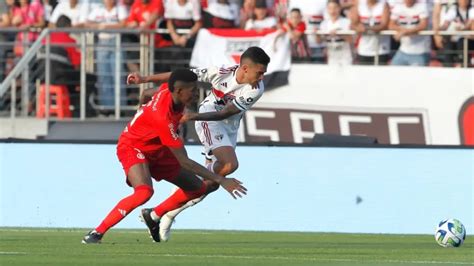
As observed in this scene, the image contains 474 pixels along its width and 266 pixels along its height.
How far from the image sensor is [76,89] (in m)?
21.5

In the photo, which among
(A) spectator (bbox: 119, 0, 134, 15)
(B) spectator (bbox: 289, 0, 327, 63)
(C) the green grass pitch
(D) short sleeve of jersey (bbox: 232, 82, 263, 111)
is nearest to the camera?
(C) the green grass pitch

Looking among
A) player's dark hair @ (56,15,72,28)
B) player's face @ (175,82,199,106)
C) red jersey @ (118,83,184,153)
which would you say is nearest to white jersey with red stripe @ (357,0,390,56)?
player's dark hair @ (56,15,72,28)

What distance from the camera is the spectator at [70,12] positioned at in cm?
2191

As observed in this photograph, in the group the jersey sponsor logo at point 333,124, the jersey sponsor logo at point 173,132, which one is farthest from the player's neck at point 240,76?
the jersey sponsor logo at point 333,124

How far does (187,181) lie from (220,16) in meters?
7.39

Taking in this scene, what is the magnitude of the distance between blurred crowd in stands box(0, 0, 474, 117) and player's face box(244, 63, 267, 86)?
5.92 m

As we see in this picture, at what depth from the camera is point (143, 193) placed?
13375 mm

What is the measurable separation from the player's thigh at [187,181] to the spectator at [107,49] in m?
7.03

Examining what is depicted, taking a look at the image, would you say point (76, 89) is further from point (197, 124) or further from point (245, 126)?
point (197, 124)

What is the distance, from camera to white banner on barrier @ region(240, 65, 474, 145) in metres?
20.3

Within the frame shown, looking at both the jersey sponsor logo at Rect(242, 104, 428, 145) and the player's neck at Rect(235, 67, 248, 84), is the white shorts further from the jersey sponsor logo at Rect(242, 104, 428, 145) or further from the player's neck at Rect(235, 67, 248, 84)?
the jersey sponsor logo at Rect(242, 104, 428, 145)

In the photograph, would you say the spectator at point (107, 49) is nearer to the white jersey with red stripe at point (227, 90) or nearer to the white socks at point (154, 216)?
the white jersey with red stripe at point (227, 90)

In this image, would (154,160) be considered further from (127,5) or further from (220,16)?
(127,5)

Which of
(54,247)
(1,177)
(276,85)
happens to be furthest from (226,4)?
(54,247)
